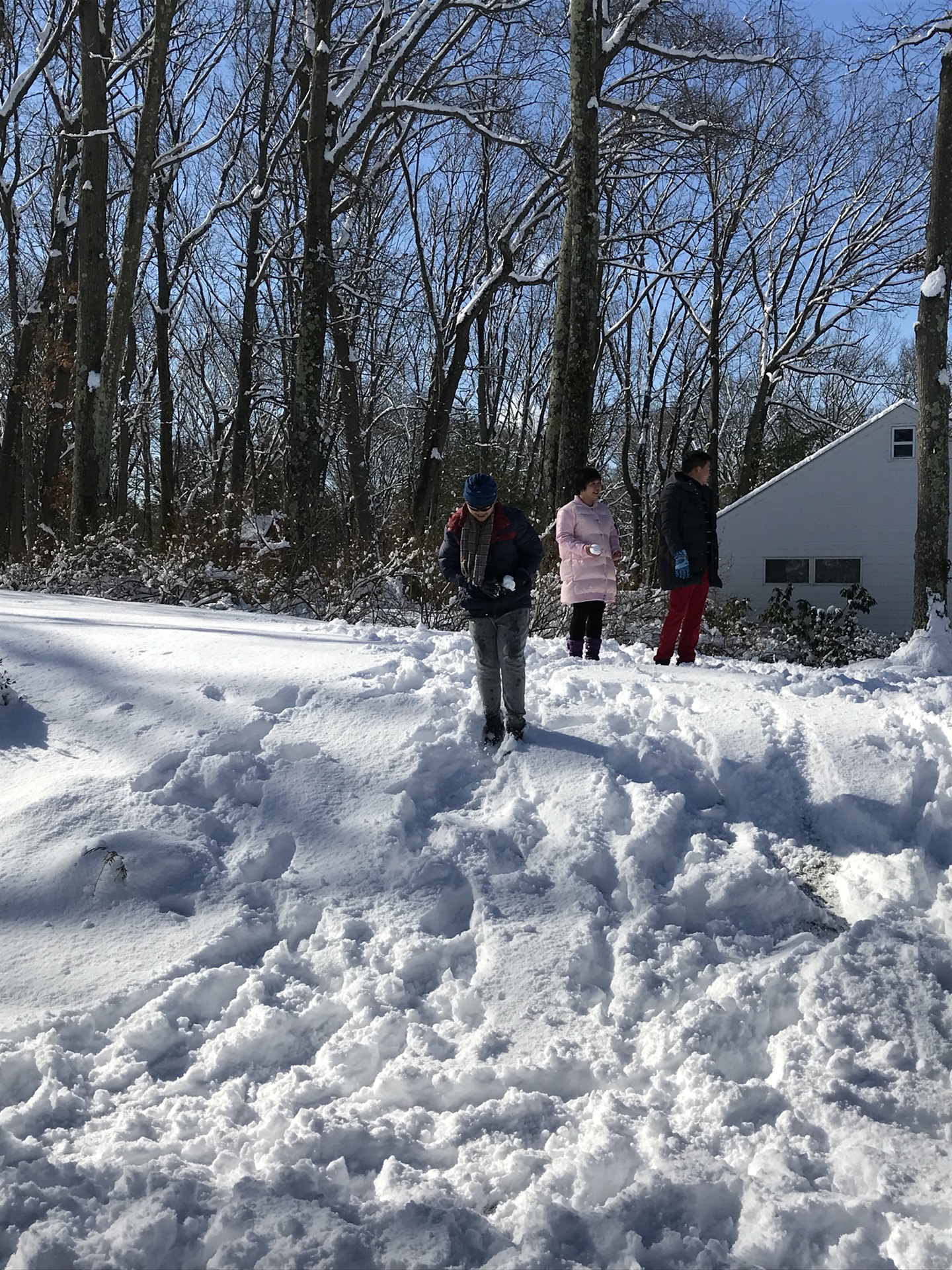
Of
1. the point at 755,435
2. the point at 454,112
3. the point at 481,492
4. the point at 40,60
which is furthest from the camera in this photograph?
the point at 755,435

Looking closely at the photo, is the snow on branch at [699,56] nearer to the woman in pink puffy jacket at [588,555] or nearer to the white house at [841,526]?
the woman in pink puffy jacket at [588,555]

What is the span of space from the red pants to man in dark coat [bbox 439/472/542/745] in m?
2.43

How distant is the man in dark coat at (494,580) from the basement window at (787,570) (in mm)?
15875

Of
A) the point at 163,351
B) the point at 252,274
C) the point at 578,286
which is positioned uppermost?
the point at 252,274

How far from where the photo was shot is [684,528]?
299 inches

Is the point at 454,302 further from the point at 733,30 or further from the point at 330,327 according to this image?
the point at 733,30

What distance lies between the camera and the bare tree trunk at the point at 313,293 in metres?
12.1

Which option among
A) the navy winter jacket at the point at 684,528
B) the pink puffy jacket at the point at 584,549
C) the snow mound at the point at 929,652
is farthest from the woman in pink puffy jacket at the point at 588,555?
the snow mound at the point at 929,652

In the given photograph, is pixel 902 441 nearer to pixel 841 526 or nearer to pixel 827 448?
pixel 827 448

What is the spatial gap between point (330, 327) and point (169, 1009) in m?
15.1

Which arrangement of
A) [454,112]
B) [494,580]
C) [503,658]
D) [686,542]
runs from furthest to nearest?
[454,112] → [686,542] → [503,658] → [494,580]

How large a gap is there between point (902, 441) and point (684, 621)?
13.7 meters

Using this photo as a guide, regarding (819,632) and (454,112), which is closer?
(454,112)

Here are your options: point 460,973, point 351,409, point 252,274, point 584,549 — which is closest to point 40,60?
point 252,274
